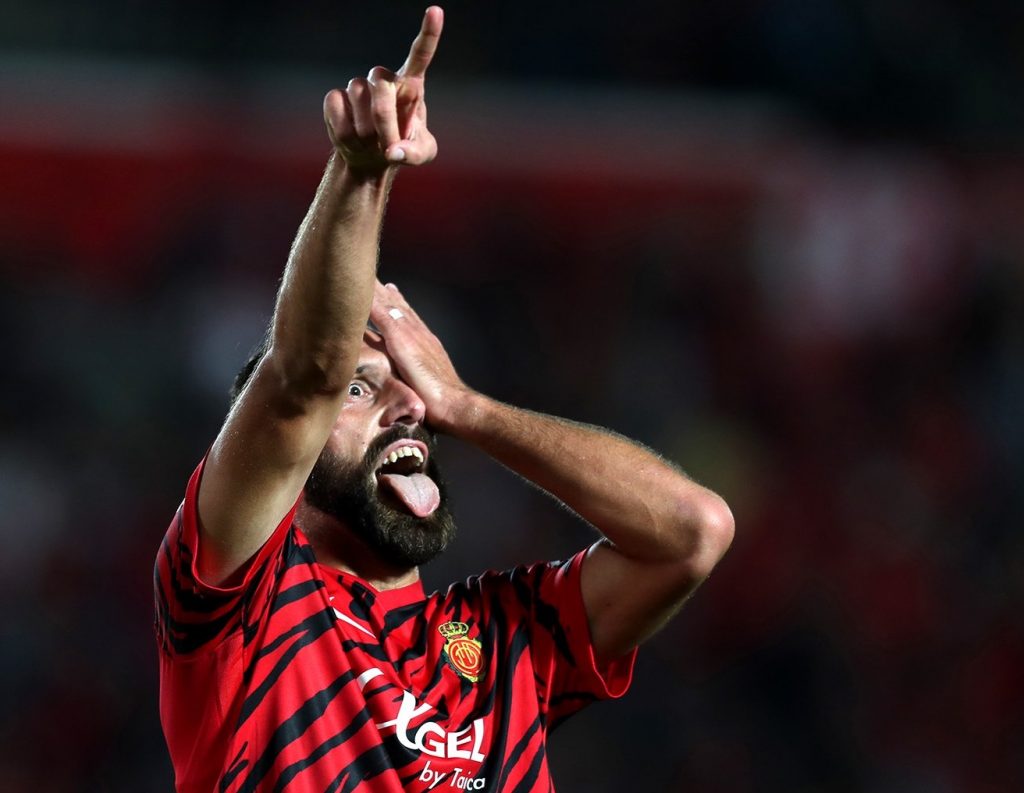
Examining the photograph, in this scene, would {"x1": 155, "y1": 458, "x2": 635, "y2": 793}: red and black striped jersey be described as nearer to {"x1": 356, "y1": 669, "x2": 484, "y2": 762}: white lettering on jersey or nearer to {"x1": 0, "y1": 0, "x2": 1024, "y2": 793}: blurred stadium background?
{"x1": 356, "y1": 669, "x2": 484, "y2": 762}: white lettering on jersey

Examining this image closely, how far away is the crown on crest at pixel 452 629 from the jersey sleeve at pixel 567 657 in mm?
149

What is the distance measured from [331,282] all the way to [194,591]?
599 mm

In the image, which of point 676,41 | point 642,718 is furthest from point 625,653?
point 676,41

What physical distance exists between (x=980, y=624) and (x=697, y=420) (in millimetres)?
1872

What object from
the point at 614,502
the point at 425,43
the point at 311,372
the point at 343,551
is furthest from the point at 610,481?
the point at 425,43

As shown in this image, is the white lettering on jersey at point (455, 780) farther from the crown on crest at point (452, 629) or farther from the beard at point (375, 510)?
the beard at point (375, 510)

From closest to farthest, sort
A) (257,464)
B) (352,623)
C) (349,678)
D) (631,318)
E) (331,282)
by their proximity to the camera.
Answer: (331,282), (257,464), (349,678), (352,623), (631,318)

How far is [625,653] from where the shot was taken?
2.88 m

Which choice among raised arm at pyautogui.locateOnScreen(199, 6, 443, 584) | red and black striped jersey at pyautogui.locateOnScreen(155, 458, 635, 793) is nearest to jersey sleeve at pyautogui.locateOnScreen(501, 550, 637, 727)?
red and black striped jersey at pyautogui.locateOnScreen(155, 458, 635, 793)

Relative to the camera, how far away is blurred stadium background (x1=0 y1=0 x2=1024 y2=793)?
22.1 feet

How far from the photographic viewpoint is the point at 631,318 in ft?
26.6

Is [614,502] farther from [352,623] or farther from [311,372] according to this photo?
[311,372]

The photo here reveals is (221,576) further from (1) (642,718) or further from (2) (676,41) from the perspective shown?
(2) (676,41)

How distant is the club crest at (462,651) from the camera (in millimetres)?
2738
